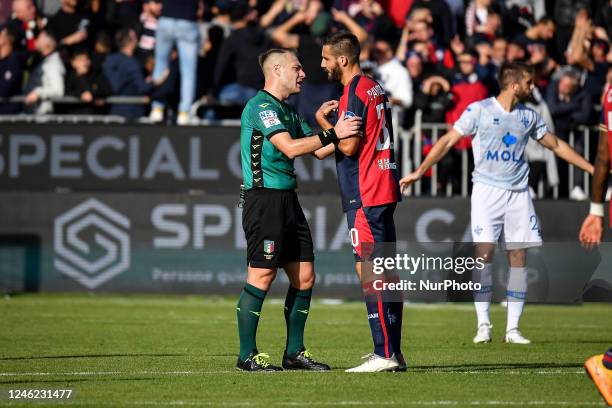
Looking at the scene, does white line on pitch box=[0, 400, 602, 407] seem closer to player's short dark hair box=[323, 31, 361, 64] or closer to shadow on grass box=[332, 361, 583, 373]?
shadow on grass box=[332, 361, 583, 373]

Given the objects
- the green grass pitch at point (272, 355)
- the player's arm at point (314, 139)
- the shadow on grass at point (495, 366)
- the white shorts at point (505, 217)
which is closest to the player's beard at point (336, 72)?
the player's arm at point (314, 139)

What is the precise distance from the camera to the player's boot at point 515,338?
13.4m

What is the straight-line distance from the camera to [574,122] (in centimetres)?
1934

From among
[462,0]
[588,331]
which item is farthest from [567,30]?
[588,331]

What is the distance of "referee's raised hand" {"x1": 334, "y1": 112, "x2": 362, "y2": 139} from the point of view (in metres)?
9.72

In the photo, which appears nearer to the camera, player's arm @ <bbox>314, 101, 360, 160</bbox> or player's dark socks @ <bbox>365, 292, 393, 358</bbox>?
player's arm @ <bbox>314, 101, 360, 160</bbox>

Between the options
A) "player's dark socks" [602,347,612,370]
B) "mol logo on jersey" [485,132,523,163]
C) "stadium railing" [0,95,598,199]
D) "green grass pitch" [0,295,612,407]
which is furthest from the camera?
"stadium railing" [0,95,598,199]

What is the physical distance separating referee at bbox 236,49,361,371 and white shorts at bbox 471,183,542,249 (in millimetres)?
3855

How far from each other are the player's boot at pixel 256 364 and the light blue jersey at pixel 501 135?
4481 millimetres

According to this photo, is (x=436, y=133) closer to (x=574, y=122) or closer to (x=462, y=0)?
(x=574, y=122)

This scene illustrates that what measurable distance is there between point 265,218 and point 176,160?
376 inches

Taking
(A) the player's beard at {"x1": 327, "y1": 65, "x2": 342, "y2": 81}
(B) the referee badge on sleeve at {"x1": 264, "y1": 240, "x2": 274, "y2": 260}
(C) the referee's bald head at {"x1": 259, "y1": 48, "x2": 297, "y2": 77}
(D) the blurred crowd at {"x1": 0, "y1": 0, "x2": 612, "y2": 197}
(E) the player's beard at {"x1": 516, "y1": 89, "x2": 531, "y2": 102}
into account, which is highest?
(D) the blurred crowd at {"x1": 0, "y1": 0, "x2": 612, "y2": 197}

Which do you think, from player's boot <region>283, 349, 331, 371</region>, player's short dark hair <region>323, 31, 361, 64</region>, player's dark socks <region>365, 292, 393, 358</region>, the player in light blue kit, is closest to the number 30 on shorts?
player's dark socks <region>365, 292, 393, 358</region>

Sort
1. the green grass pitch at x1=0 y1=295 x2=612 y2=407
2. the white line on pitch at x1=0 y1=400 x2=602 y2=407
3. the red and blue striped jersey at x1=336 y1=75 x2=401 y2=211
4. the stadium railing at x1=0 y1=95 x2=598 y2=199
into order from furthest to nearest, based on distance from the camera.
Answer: the stadium railing at x1=0 y1=95 x2=598 y2=199
the red and blue striped jersey at x1=336 y1=75 x2=401 y2=211
the green grass pitch at x1=0 y1=295 x2=612 y2=407
the white line on pitch at x1=0 y1=400 x2=602 y2=407
